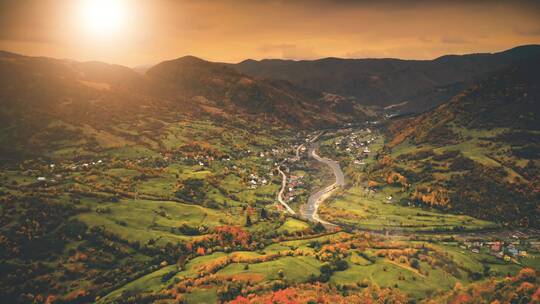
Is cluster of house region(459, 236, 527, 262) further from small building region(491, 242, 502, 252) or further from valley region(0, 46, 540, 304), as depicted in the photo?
valley region(0, 46, 540, 304)

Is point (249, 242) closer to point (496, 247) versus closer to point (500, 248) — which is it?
point (496, 247)

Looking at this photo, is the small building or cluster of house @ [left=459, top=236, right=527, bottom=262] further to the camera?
the small building

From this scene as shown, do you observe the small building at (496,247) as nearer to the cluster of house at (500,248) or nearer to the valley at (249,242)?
the cluster of house at (500,248)

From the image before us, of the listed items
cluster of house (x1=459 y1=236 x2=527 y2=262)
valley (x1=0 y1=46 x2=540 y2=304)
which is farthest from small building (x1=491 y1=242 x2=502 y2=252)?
valley (x1=0 y1=46 x2=540 y2=304)

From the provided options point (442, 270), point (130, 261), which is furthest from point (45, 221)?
point (442, 270)

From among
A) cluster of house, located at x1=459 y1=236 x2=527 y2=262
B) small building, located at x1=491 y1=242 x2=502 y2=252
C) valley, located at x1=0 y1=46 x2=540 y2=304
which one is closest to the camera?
valley, located at x1=0 y1=46 x2=540 y2=304

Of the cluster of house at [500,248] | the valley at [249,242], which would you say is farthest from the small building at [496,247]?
the valley at [249,242]

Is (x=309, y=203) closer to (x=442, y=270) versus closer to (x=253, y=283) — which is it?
(x=442, y=270)

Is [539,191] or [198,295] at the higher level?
[539,191]
